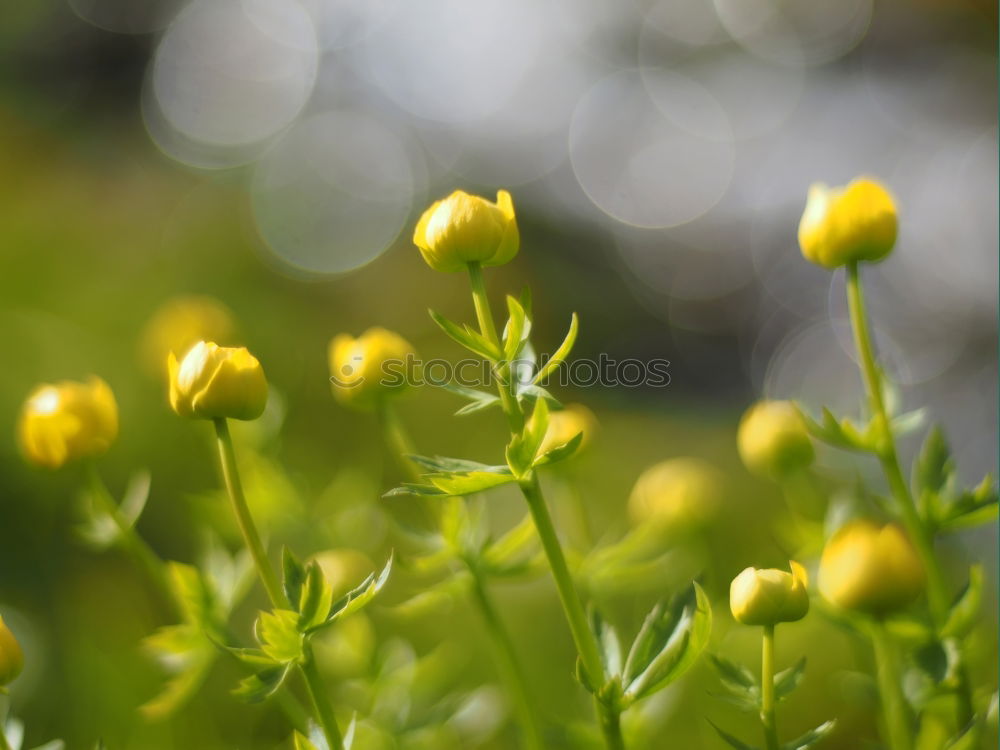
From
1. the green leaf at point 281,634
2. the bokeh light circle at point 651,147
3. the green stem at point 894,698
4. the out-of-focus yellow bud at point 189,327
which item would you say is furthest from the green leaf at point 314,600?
the bokeh light circle at point 651,147

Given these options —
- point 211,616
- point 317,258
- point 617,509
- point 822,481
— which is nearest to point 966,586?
point 211,616

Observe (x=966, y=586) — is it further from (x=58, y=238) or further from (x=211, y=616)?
(x=58, y=238)

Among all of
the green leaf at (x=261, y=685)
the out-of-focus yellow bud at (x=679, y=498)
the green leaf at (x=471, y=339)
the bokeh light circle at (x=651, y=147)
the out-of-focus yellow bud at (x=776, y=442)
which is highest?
the green leaf at (x=471, y=339)

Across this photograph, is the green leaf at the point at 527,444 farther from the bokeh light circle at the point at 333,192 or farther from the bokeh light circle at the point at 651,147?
the bokeh light circle at the point at 651,147

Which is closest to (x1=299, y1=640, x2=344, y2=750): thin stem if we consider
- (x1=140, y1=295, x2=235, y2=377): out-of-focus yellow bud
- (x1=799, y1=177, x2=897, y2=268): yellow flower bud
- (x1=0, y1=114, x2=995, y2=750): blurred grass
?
(x1=0, y1=114, x2=995, y2=750): blurred grass

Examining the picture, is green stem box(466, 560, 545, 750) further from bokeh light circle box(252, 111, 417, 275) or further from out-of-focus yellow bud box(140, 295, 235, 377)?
bokeh light circle box(252, 111, 417, 275)

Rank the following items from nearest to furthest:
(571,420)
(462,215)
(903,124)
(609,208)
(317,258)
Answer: (462,215), (571,420), (317,258), (903,124), (609,208)
